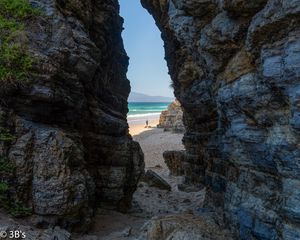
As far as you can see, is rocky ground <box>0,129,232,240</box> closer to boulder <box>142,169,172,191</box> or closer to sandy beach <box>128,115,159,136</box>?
boulder <box>142,169,172,191</box>

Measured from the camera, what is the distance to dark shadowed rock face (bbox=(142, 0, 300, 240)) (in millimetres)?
7039

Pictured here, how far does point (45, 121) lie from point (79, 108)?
1537 mm

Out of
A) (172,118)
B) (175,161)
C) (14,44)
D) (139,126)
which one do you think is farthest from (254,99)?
(139,126)

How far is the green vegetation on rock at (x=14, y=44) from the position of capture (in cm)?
1032

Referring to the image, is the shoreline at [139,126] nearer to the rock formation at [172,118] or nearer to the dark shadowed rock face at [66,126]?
the rock formation at [172,118]

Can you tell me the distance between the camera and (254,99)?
820 cm

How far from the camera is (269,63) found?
293 inches

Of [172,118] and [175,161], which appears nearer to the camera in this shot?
[175,161]

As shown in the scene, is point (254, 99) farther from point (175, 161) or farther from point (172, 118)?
point (172, 118)

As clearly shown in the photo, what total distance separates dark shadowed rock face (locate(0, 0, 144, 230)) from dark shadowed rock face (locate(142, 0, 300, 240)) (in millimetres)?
3927

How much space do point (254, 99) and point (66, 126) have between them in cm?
659

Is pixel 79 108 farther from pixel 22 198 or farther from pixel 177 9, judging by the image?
pixel 177 9

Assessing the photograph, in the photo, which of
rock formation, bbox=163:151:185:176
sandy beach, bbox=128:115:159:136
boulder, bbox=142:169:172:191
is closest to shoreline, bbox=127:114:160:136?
sandy beach, bbox=128:115:159:136

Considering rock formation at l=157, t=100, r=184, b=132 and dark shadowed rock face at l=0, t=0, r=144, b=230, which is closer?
dark shadowed rock face at l=0, t=0, r=144, b=230
